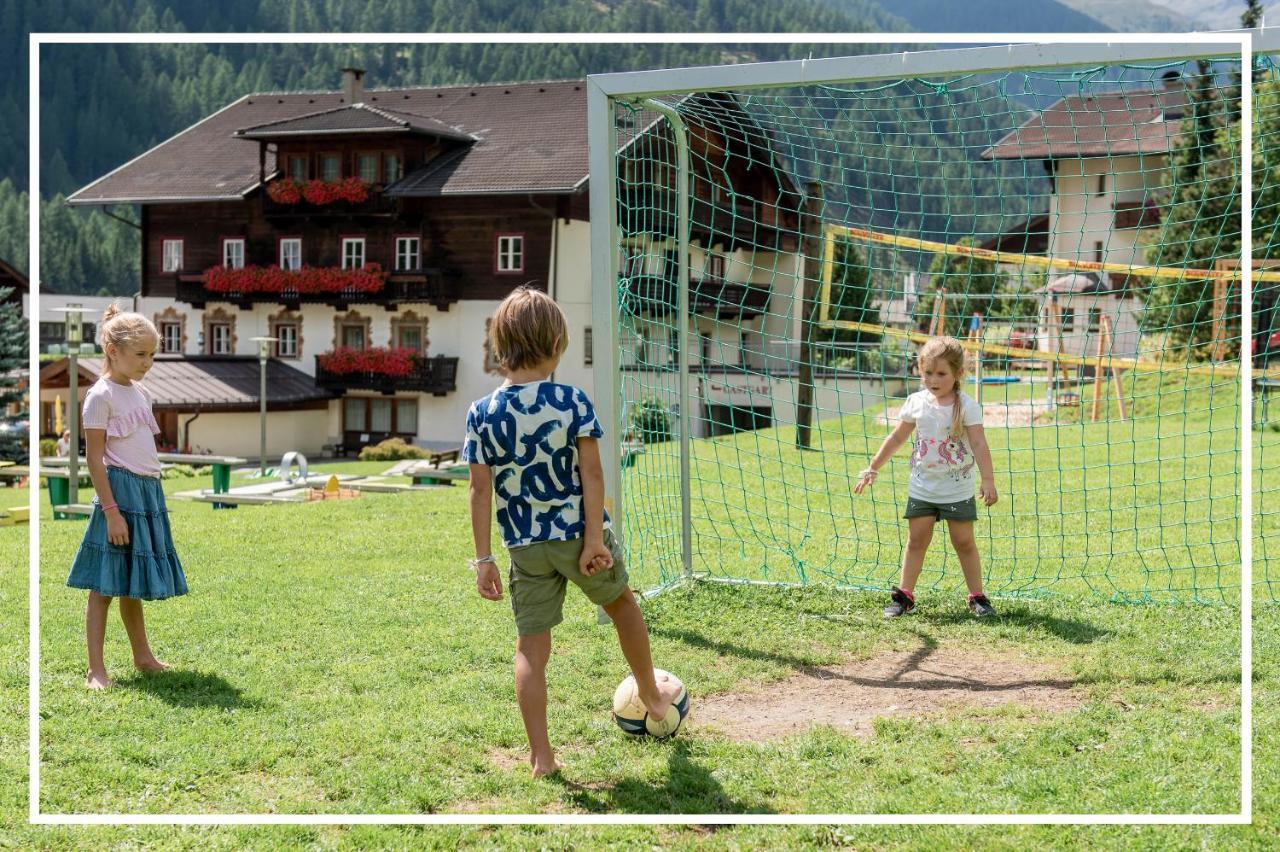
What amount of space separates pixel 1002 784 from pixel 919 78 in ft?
9.36

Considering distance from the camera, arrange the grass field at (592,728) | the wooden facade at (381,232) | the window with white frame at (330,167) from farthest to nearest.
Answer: the window with white frame at (330,167)
the wooden facade at (381,232)
the grass field at (592,728)

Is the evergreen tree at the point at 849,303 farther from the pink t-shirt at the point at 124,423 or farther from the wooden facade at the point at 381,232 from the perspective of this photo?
the pink t-shirt at the point at 124,423

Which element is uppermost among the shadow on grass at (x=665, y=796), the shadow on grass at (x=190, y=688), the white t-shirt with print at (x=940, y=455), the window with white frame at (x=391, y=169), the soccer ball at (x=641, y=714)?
the window with white frame at (x=391, y=169)

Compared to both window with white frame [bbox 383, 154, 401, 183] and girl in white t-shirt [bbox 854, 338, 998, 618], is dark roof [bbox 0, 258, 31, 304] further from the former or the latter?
girl in white t-shirt [bbox 854, 338, 998, 618]

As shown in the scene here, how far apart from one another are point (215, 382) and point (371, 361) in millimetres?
3872

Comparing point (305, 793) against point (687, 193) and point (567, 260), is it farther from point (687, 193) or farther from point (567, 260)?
point (567, 260)

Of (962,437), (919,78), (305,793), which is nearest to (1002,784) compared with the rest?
(305,793)

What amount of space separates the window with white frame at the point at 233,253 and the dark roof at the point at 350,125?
3.72 metres

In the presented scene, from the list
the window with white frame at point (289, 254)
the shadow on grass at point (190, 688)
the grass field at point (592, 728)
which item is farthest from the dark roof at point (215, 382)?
the shadow on grass at point (190, 688)

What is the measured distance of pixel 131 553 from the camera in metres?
4.62

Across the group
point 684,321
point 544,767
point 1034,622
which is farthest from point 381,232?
point 544,767

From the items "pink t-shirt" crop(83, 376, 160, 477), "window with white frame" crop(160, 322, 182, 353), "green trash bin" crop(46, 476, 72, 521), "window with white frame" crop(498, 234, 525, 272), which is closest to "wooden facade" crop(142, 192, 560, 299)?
"window with white frame" crop(498, 234, 525, 272)

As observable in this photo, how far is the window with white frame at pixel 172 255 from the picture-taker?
35.1 m

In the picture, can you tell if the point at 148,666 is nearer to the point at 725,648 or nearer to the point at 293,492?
the point at 725,648
